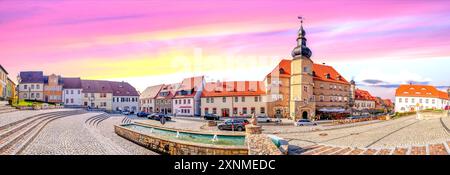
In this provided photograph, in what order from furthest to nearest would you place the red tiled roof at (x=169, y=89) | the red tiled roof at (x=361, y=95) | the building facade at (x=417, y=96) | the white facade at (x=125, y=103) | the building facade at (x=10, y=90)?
the white facade at (x=125, y=103)
the red tiled roof at (x=169, y=89)
the red tiled roof at (x=361, y=95)
the building facade at (x=10, y=90)
the building facade at (x=417, y=96)

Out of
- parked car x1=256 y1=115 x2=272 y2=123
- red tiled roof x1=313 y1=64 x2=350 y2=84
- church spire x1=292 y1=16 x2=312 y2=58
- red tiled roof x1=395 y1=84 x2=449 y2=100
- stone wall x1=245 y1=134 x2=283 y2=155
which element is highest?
church spire x1=292 y1=16 x2=312 y2=58

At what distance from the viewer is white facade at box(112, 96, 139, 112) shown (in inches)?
2157

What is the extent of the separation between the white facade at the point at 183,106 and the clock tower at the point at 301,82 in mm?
17558

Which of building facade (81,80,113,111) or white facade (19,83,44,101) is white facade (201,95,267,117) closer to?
building facade (81,80,113,111)

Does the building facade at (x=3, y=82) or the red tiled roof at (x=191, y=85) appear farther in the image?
the red tiled roof at (x=191, y=85)

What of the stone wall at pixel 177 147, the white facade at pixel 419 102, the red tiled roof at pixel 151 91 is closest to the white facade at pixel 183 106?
the red tiled roof at pixel 151 91

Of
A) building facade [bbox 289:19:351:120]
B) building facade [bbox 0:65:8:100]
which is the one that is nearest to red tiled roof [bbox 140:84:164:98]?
building facade [bbox 0:65:8:100]

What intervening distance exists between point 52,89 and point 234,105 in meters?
41.8

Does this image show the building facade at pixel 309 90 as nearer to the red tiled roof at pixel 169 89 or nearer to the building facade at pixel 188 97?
the building facade at pixel 188 97

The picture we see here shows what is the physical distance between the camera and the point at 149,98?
52469mm

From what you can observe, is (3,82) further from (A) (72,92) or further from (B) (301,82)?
(B) (301,82)

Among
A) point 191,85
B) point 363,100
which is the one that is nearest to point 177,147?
point 191,85

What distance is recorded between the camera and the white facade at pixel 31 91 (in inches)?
1714

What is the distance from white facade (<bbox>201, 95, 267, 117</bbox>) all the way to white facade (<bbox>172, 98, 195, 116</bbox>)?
5874 mm
